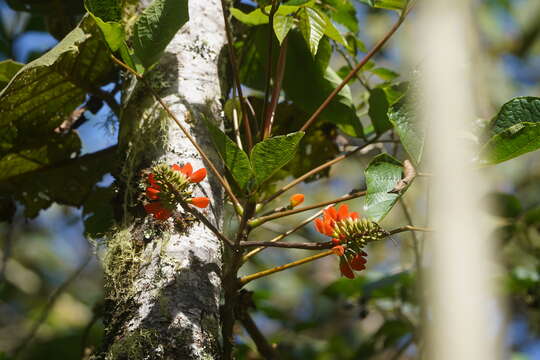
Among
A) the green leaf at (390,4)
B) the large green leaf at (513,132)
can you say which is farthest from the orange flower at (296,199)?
the green leaf at (390,4)

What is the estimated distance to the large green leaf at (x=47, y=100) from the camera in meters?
1.14

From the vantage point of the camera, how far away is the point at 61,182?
145 cm

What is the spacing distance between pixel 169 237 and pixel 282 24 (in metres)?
0.41

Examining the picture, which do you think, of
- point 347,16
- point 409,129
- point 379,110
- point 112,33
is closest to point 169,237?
point 112,33

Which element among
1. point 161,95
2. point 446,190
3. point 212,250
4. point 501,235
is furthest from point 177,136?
point 501,235

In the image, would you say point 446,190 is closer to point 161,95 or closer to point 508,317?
point 161,95

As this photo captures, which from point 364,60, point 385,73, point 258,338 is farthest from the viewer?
point 385,73

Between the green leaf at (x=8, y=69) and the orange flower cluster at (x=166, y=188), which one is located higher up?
the green leaf at (x=8, y=69)

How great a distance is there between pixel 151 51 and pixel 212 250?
352mm

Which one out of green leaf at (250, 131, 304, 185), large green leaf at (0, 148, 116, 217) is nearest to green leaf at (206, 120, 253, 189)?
green leaf at (250, 131, 304, 185)

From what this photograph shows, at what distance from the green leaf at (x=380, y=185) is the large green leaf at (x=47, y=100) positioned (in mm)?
560

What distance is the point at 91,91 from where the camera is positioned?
1.25m

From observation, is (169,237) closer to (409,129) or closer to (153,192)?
(153,192)

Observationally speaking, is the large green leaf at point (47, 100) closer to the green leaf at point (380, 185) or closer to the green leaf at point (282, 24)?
the green leaf at point (282, 24)
